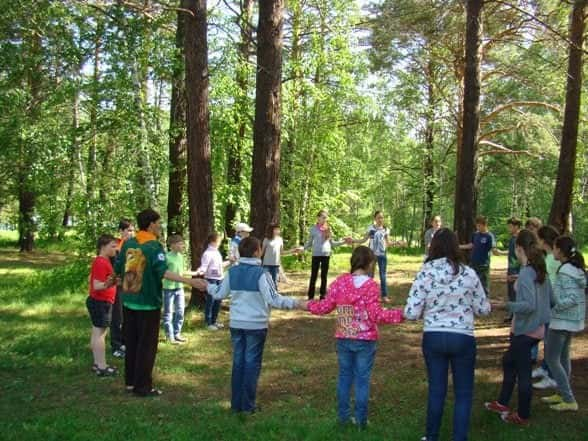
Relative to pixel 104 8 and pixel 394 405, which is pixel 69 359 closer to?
pixel 394 405

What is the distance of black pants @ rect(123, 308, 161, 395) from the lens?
5.98 meters

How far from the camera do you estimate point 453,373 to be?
4.44 meters

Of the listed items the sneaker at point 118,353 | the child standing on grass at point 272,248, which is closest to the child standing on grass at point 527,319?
the sneaker at point 118,353

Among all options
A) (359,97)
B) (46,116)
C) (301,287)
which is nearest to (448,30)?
(359,97)

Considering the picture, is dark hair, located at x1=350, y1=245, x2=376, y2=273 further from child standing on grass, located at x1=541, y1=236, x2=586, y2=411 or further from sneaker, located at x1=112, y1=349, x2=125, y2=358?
sneaker, located at x1=112, y1=349, x2=125, y2=358

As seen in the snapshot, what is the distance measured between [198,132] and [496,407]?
740 cm

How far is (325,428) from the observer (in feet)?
16.3

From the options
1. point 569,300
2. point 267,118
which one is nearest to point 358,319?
point 569,300

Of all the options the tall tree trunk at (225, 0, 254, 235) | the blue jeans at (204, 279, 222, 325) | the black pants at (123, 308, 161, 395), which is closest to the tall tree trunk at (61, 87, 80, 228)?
the blue jeans at (204, 279, 222, 325)

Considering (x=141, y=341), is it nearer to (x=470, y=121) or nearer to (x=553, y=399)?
(x=553, y=399)

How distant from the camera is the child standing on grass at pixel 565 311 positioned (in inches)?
218

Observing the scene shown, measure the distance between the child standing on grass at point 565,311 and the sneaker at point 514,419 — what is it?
2.06 feet

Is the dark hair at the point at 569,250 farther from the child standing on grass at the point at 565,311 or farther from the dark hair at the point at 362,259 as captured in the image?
the dark hair at the point at 362,259

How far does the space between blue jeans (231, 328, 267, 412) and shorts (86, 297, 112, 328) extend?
2.18m
